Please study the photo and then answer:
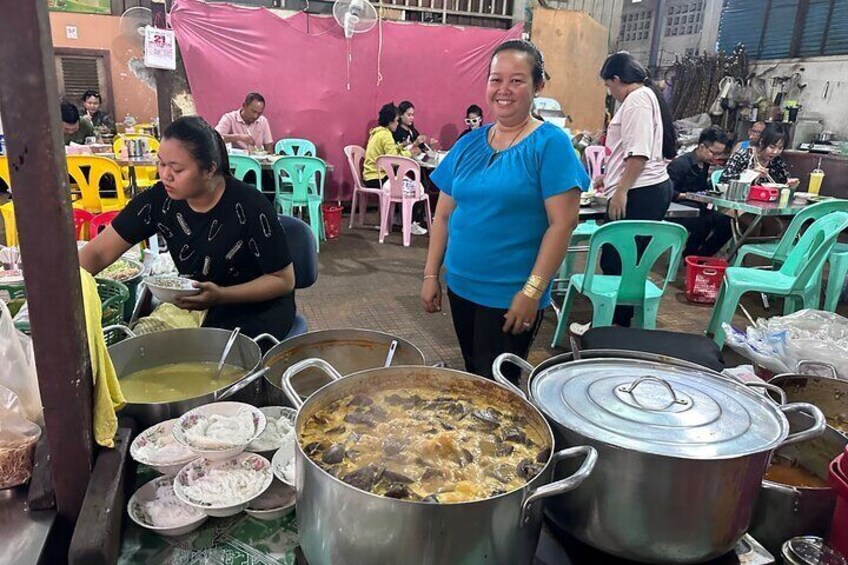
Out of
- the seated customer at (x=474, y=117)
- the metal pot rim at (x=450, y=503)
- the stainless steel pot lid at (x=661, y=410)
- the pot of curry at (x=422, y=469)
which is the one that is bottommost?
the pot of curry at (x=422, y=469)

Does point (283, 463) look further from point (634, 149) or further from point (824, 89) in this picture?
point (824, 89)

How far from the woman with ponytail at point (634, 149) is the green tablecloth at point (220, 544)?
3.19 meters

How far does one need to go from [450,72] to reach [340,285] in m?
5.39

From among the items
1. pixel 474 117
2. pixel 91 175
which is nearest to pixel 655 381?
pixel 91 175

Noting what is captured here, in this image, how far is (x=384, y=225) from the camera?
7070mm

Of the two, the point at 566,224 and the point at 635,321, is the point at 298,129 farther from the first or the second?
the point at 566,224

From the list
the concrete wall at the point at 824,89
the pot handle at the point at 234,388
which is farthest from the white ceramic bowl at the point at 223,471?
the concrete wall at the point at 824,89

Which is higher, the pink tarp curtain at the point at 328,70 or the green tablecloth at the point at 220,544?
the pink tarp curtain at the point at 328,70

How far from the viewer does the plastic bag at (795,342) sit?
251cm

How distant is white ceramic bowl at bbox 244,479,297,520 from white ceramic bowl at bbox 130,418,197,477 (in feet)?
0.56

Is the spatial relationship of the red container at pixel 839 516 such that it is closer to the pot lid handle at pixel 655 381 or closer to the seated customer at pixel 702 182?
the pot lid handle at pixel 655 381

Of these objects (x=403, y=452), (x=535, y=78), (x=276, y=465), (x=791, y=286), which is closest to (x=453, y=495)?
(x=403, y=452)

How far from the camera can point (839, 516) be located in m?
0.98

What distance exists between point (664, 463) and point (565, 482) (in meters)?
0.17
